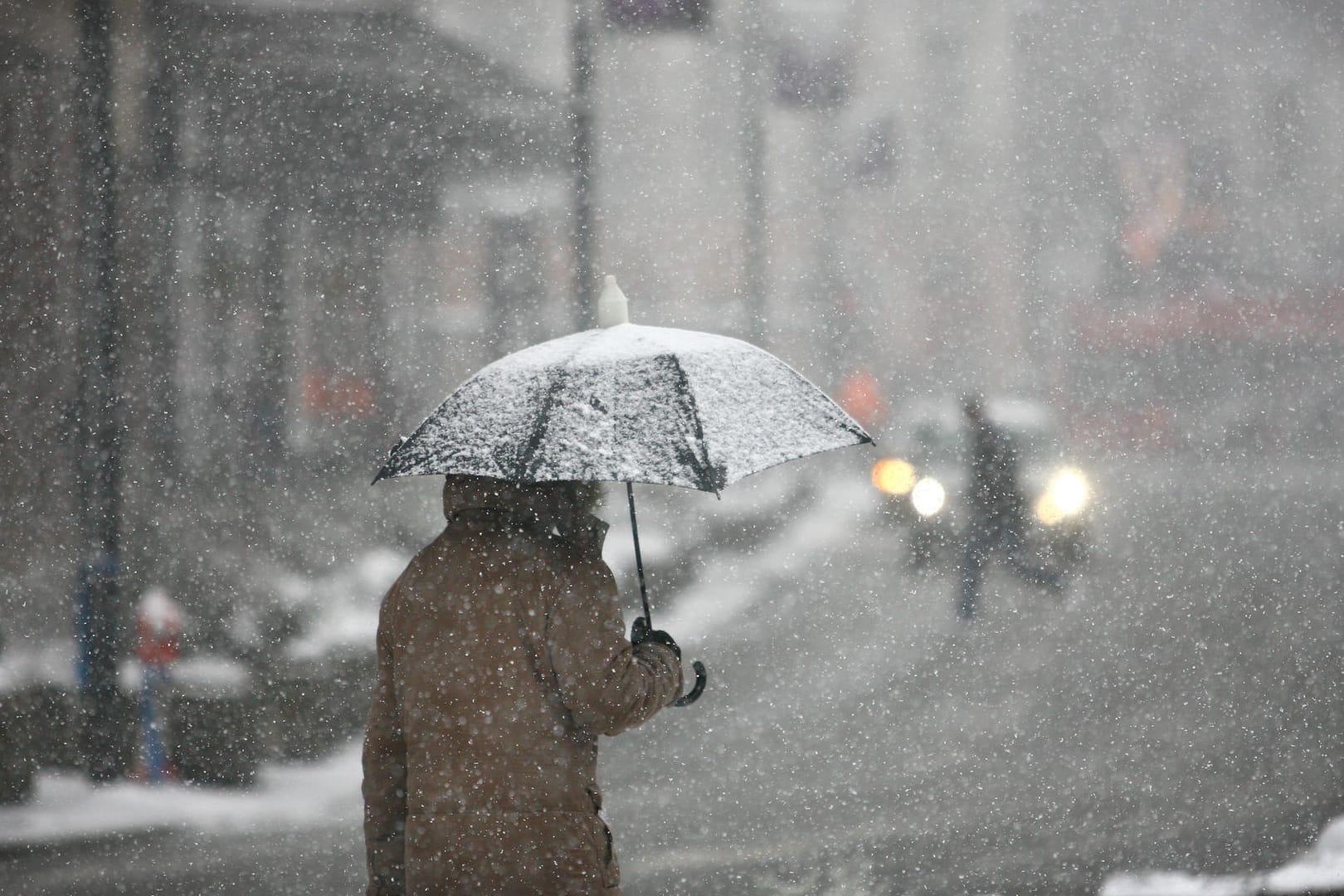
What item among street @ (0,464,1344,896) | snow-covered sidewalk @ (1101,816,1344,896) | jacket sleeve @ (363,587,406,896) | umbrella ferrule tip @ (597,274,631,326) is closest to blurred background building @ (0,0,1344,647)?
street @ (0,464,1344,896)

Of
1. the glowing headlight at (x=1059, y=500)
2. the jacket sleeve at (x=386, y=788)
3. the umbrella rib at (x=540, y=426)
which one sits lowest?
the jacket sleeve at (x=386, y=788)

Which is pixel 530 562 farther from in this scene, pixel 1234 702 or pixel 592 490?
pixel 1234 702

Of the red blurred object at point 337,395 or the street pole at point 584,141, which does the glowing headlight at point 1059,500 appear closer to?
the street pole at point 584,141

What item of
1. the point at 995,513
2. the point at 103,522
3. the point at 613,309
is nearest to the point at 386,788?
the point at 613,309

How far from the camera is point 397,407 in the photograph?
55.2 ft

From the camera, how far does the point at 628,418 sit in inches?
90.4

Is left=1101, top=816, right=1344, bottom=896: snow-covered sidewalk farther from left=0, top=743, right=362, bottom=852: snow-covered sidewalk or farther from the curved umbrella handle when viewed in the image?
left=0, top=743, right=362, bottom=852: snow-covered sidewalk

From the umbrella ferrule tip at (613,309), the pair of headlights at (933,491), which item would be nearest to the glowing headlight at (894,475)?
the pair of headlights at (933,491)

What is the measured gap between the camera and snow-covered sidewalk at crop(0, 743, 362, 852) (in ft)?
18.2

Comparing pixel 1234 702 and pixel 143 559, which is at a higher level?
pixel 143 559

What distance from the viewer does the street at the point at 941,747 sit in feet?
16.8

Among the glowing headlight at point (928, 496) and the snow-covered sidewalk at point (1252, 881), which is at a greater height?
the glowing headlight at point (928, 496)

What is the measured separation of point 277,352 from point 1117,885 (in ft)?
47.2

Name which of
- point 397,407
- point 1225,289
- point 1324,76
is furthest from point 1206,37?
point 397,407
